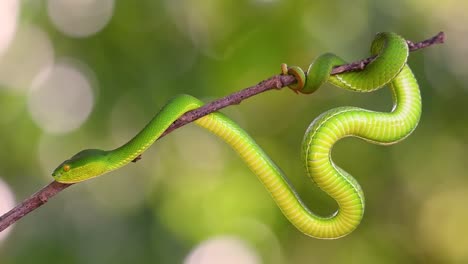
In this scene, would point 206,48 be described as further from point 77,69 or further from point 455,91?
point 455,91

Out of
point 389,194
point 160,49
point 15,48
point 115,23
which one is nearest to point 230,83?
point 160,49

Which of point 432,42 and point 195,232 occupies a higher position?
point 432,42

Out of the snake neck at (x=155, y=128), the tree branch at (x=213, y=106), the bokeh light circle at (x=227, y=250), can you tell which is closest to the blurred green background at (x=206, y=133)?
the bokeh light circle at (x=227, y=250)

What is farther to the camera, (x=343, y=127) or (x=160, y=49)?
(x=160, y=49)

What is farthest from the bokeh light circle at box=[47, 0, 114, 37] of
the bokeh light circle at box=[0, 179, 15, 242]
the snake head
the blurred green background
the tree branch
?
the tree branch

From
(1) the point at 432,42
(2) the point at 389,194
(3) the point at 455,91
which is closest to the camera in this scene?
(1) the point at 432,42

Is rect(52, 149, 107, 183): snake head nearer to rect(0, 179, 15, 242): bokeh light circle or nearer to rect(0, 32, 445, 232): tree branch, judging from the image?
rect(0, 32, 445, 232): tree branch

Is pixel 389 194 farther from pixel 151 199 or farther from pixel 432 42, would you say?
pixel 432 42

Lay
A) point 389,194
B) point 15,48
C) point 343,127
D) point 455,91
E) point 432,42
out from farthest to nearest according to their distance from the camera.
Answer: point 15,48, point 389,194, point 455,91, point 343,127, point 432,42

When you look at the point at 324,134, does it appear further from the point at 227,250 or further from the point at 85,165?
the point at 227,250

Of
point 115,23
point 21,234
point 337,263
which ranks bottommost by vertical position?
point 337,263
